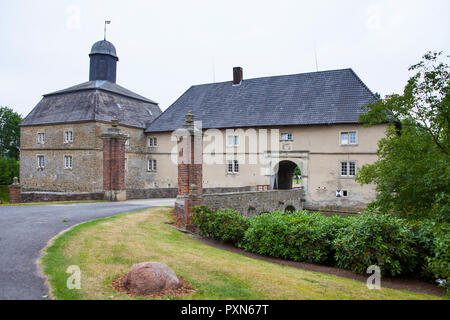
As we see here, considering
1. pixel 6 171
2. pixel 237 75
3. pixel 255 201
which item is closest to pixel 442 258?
pixel 255 201

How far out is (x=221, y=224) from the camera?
1069cm

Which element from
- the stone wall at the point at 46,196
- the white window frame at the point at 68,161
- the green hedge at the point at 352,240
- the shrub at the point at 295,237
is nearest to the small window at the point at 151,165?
the white window frame at the point at 68,161

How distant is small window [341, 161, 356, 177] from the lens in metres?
24.3

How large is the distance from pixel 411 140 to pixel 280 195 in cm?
1040

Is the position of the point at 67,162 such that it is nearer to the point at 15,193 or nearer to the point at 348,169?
the point at 15,193

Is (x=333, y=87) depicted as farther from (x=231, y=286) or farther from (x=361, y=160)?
(x=231, y=286)

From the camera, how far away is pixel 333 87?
87.9 ft

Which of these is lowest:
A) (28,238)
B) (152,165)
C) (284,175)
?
(28,238)

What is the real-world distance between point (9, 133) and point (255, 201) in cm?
4799

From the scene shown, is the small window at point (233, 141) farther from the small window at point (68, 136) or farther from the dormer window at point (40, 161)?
the dormer window at point (40, 161)

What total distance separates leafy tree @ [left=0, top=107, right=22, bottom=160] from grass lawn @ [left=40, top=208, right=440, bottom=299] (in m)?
51.5

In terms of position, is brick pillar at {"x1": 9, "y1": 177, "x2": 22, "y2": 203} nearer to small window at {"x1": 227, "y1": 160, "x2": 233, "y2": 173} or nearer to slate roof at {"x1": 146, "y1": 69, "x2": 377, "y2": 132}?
small window at {"x1": 227, "y1": 160, "x2": 233, "y2": 173}

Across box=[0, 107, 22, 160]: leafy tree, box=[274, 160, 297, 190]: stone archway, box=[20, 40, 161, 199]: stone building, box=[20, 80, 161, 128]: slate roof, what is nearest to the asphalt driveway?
box=[20, 40, 161, 199]: stone building
